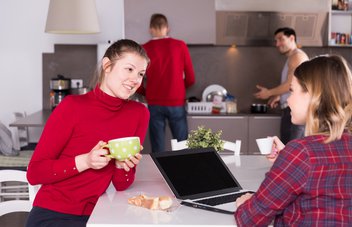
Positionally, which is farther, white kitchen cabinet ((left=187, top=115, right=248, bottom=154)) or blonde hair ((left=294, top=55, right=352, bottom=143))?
white kitchen cabinet ((left=187, top=115, right=248, bottom=154))

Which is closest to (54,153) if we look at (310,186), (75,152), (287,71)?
(75,152)

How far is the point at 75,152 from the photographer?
7.00 ft

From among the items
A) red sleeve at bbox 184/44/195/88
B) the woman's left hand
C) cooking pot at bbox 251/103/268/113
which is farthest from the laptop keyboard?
cooking pot at bbox 251/103/268/113

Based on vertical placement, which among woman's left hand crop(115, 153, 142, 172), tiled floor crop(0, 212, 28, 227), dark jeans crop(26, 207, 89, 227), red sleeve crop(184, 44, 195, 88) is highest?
red sleeve crop(184, 44, 195, 88)

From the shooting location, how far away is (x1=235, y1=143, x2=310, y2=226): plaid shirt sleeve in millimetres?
1546

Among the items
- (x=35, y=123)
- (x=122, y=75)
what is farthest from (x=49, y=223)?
(x=35, y=123)

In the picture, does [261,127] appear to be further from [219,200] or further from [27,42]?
[219,200]

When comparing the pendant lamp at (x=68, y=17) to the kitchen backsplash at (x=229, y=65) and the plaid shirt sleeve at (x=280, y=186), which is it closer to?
the kitchen backsplash at (x=229, y=65)

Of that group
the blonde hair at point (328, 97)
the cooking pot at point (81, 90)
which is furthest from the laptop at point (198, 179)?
the cooking pot at point (81, 90)

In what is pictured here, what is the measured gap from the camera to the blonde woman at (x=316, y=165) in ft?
5.09

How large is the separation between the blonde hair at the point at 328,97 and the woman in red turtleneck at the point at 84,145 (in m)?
0.66

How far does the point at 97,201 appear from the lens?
201 centimetres

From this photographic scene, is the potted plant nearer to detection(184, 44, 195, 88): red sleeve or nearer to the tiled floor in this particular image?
the tiled floor

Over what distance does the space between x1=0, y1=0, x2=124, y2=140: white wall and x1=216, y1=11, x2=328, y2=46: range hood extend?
38.6 inches
